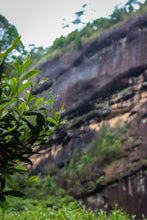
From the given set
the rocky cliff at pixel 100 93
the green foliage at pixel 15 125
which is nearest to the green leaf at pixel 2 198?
the green foliage at pixel 15 125

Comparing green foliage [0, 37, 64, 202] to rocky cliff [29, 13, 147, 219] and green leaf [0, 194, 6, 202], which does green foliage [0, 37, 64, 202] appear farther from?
rocky cliff [29, 13, 147, 219]

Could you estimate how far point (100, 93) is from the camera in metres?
13.3

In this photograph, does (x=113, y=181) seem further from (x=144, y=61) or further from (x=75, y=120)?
(x=144, y=61)

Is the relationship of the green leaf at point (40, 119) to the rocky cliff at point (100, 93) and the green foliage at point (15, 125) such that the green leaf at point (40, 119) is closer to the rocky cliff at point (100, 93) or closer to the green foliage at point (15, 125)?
the green foliage at point (15, 125)

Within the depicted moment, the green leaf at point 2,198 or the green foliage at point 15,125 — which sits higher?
the green foliage at point 15,125

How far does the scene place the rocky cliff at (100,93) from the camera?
10.4 m

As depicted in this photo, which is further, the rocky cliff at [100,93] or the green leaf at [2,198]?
Result: the rocky cliff at [100,93]

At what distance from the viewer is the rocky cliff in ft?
34.0

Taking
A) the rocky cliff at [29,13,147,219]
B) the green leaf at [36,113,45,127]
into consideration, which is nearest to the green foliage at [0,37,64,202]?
the green leaf at [36,113,45,127]

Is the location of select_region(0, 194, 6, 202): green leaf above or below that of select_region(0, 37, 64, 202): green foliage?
below

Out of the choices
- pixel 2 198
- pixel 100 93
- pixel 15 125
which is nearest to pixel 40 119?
Result: pixel 15 125

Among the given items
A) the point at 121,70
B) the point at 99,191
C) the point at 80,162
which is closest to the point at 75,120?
the point at 80,162

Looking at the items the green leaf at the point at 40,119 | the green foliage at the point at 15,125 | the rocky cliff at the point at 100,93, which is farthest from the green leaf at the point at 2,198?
the rocky cliff at the point at 100,93

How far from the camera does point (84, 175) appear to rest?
10711 millimetres
